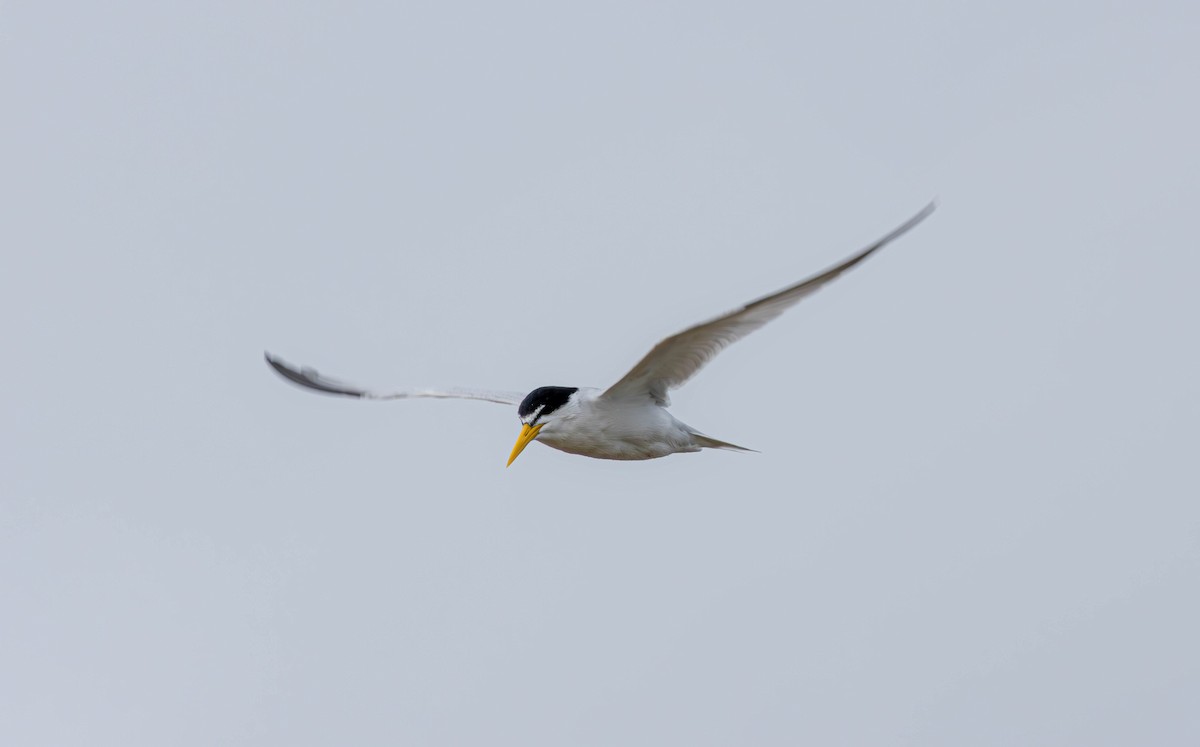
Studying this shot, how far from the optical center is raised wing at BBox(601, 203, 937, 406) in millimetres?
10531

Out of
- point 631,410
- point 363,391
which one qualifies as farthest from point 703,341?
point 363,391

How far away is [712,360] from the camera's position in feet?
42.8

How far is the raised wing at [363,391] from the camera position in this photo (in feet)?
50.1

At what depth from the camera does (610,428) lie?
13.2 metres

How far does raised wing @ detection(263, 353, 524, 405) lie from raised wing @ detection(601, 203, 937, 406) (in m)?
2.23

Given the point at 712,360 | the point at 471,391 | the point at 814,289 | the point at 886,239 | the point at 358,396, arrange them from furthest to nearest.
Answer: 1. the point at 358,396
2. the point at 471,391
3. the point at 712,360
4. the point at 814,289
5. the point at 886,239

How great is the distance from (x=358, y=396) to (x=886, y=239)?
799 centimetres

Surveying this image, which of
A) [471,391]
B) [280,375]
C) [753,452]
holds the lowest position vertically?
[753,452]

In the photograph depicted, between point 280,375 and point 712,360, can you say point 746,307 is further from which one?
point 280,375

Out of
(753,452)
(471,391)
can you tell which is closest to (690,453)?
(753,452)

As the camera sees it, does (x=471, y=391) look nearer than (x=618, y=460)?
No

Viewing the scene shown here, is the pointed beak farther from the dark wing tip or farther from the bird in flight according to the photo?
the dark wing tip

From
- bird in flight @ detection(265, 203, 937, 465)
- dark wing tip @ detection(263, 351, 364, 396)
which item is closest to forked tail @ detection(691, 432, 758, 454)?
bird in flight @ detection(265, 203, 937, 465)

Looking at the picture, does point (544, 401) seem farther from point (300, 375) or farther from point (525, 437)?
point (300, 375)
